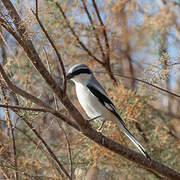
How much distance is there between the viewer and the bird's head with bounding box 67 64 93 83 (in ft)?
8.04

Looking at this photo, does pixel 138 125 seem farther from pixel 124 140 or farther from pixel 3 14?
pixel 3 14

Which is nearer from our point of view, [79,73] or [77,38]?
[79,73]

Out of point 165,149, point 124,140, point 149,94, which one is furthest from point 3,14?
point 165,149

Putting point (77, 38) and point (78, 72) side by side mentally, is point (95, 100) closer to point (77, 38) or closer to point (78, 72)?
point (78, 72)

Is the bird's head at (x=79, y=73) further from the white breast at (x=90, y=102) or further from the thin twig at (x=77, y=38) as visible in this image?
the thin twig at (x=77, y=38)

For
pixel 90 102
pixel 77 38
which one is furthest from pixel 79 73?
pixel 77 38

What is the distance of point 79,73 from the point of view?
251 centimetres

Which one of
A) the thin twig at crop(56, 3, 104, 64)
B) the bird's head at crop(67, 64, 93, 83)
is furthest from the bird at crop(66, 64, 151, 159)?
the thin twig at crop(56, 3, 104, 64)

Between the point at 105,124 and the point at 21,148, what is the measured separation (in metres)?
1.18

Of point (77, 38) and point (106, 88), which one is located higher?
point (77, 38)

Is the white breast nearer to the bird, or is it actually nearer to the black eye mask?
the bird

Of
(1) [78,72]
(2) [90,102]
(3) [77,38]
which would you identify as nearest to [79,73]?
(1) [78,72]

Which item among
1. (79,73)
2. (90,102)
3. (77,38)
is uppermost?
(77,38)

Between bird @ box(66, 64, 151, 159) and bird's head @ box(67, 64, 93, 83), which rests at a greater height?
bird's head @ box(67, 64, 93, 83)
